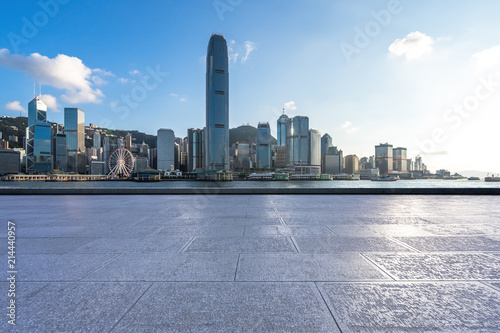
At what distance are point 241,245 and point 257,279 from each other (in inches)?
59.1

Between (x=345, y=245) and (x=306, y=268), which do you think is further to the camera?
(x=345, y=245)

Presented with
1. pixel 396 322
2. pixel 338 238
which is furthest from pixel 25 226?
pixel 396 322

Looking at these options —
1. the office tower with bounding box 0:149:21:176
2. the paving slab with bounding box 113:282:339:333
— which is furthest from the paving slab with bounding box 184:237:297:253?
the office tower with bounding box 0:149:21:176

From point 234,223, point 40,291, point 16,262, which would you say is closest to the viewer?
point 40,291

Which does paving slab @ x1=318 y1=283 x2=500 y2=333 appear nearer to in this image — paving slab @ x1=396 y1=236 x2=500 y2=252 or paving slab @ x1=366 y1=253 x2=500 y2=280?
paving slab @ x1=366 y1=253 x2=500 y2=280

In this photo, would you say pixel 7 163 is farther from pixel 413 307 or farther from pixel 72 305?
pixel 413 307

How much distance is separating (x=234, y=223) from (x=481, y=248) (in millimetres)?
5267

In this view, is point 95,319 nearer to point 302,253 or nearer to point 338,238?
point 302,253

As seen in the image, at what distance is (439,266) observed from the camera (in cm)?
354

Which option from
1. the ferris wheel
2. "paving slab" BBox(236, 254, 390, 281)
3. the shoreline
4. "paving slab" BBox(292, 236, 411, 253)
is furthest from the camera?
the ferris wheel

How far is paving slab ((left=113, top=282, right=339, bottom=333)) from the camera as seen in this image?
A: 220 cm

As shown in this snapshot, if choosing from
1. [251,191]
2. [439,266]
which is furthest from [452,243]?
[251,191]

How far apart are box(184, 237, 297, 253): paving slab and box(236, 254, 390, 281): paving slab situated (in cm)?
32

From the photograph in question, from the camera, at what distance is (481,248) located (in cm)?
434
